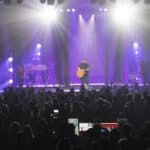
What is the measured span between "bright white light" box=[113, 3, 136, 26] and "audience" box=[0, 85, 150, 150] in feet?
30.2

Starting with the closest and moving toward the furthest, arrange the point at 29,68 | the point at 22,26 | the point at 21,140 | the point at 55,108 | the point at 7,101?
the point at 21,140
the point at 55,108
the point at 7,101
the point at 29,68
the point at 22,26

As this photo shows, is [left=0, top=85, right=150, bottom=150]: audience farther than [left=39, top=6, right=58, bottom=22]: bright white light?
No

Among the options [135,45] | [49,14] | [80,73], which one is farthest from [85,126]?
[135,45]

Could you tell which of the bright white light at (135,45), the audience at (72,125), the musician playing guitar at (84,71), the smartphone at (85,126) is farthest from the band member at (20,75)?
the smartphone at (85,126)

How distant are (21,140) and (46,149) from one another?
46 cm

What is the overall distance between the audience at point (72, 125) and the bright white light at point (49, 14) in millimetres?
9474

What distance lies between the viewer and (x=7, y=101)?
1260 cm

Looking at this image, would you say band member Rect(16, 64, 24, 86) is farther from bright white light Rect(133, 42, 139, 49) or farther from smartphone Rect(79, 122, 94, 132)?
smartphone Rect(79, 122, 94, 132)

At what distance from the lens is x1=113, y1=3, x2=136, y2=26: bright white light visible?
2181 centimetres

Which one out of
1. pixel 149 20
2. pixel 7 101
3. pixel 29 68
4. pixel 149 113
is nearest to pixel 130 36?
pixel 149 20

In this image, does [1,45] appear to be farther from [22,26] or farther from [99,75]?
[99,75]

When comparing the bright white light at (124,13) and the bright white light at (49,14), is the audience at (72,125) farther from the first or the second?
the bright white light at (49,14)

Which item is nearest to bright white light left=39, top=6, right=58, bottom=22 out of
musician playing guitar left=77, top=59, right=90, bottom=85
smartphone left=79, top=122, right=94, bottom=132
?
musician playing guitar left=77, top=59, right=90, bottom=85

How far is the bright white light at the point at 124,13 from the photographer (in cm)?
2181
